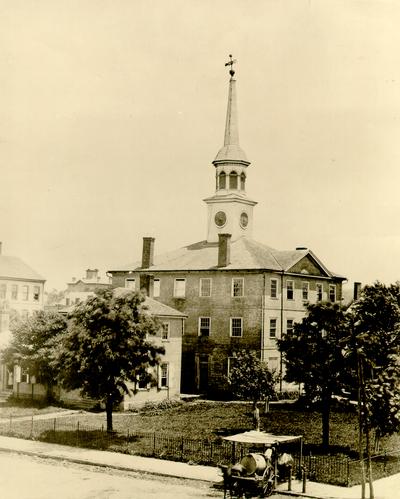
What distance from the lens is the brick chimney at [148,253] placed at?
2090 inches

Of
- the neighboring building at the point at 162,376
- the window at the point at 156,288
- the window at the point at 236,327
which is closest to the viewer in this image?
the neighboring building at the point at 162,376

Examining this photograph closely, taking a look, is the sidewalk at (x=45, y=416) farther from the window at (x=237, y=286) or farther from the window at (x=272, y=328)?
the window at (x=272, y=328)

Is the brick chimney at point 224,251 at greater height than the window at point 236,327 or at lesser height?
greater

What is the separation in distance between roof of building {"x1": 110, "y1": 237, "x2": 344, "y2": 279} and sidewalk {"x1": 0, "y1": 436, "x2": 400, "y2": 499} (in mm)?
23487

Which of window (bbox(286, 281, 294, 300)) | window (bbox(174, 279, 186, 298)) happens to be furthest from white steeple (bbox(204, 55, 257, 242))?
window (bbox(286, 281, 294, 300))

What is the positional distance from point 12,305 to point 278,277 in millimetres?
40739

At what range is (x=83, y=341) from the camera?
29672 mm

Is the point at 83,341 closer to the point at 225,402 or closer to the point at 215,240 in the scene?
the point at 225,402

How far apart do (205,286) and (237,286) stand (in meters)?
2.70

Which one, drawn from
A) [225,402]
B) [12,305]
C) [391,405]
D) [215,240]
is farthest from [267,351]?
[12,305]

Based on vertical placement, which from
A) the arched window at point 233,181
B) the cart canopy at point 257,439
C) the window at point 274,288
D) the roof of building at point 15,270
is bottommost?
the cart canopy at point 257,439

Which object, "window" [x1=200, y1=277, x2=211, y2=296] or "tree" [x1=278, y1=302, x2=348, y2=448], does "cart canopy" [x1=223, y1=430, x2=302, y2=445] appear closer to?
"tree" [x1=278, y1=302, x2=348, y2=448]

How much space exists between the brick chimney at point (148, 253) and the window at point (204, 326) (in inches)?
267

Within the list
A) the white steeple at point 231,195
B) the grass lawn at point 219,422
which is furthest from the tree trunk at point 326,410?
the white steeple at point 231,195
